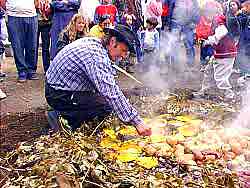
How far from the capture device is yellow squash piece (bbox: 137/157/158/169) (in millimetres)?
4727

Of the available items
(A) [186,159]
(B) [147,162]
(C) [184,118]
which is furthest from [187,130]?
(B) [147,162]

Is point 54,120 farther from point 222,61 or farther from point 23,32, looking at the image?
point 23,32

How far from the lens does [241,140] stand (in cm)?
520

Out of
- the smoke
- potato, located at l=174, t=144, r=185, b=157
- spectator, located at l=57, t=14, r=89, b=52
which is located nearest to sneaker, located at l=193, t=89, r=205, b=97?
the smoke

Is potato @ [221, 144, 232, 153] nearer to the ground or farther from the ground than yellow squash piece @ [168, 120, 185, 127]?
Answer: farther from the ground

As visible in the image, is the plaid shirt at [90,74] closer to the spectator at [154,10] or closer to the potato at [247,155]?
the potato at [247,155]

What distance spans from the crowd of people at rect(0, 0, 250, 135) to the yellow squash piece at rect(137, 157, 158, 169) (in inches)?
14.3

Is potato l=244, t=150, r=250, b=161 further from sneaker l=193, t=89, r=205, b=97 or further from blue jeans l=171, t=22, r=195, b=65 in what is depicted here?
blue jeans l=171, t=22, r=195, b=65

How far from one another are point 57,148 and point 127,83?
4.94 meters

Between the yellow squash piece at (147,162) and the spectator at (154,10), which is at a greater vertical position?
the spectator at (154,10)

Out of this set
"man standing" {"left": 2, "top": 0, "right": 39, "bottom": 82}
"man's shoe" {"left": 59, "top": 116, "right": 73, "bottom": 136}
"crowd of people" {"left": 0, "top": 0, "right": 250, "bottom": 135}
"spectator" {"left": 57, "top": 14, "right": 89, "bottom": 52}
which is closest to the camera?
"crowd of people" {"left": 0, "top": 0, "right": 250, "bottom": 135}

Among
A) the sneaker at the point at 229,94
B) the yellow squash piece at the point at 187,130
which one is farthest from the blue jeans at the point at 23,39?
the yellow squash piece at the point at 187,130

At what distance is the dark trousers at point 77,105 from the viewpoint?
577 centimetres

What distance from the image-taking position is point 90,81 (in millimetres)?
5727
